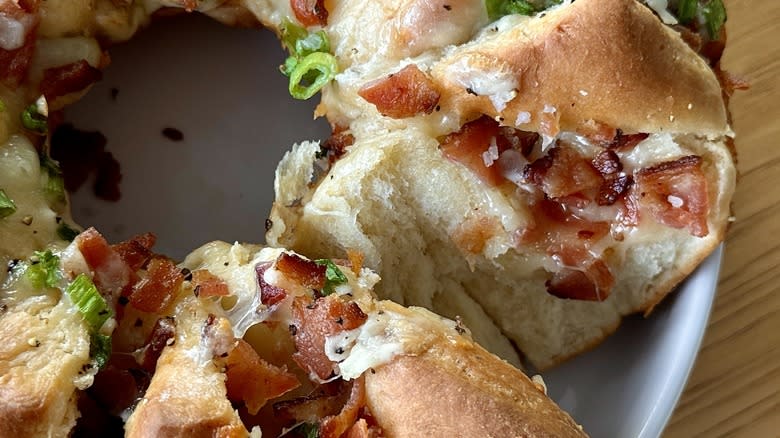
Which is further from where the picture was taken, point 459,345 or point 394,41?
point 394,41

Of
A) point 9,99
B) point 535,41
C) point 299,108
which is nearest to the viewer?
point 535,41

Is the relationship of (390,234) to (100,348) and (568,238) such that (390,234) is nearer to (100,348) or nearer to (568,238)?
(568,238)

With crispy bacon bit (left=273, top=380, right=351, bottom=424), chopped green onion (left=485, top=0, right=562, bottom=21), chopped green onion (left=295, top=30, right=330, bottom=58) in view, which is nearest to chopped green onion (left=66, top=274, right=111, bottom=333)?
crispy bacon bit (left=273, top=380, right=351, bottom=424)

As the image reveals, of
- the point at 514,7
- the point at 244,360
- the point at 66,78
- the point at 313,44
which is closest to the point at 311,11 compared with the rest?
the point at 313,44

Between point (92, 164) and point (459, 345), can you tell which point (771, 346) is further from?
point (92, 164)

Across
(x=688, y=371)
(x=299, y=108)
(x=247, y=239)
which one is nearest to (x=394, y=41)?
(x=299, y=108)
